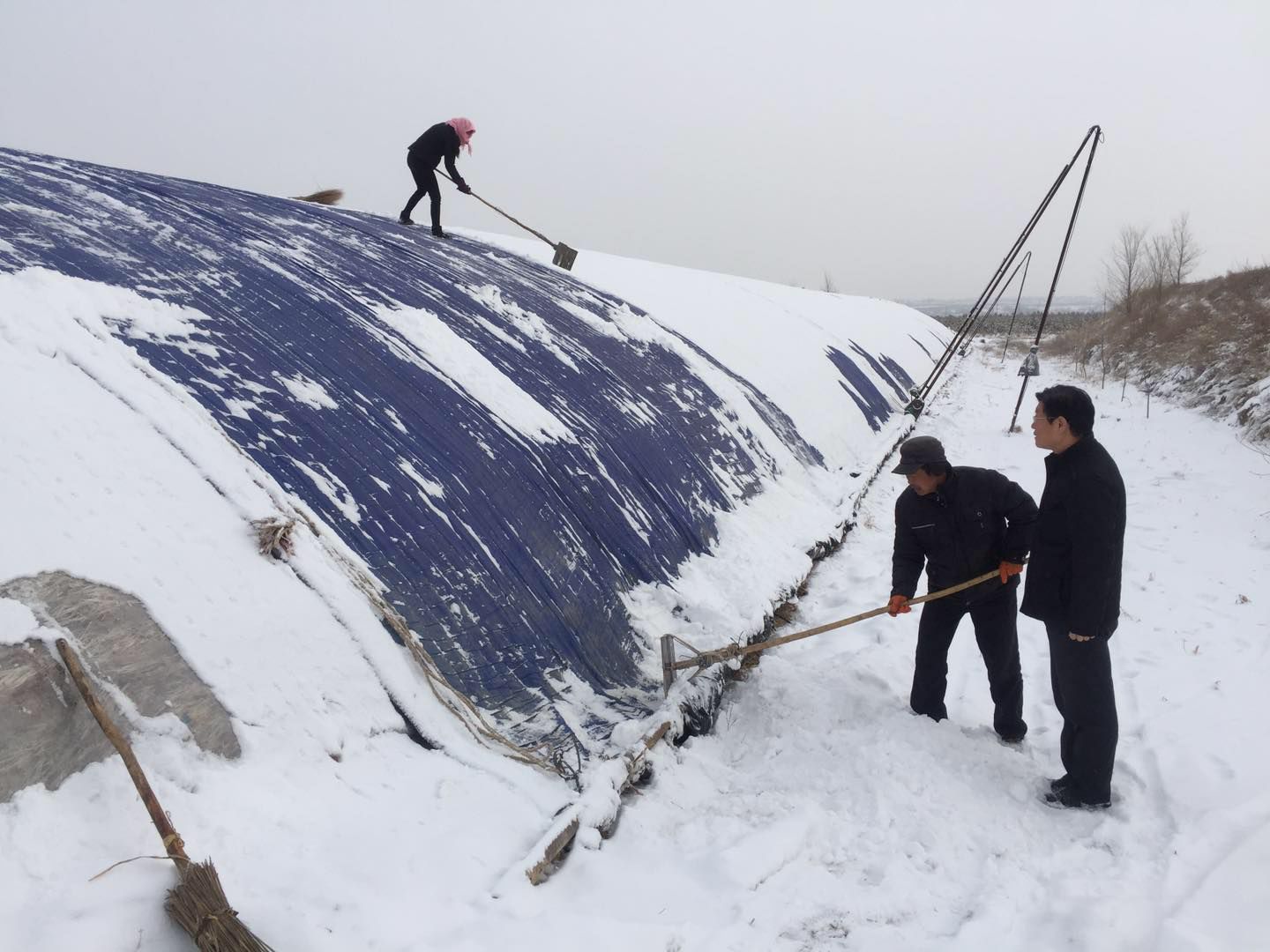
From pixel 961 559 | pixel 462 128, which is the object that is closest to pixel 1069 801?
pixel 961 559

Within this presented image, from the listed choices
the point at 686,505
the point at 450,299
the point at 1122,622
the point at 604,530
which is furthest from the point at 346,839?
the point at 1122,622

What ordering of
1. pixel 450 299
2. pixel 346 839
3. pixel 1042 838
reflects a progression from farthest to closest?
pixel 450 299 → pixel 1042 838 → pixel 346 839

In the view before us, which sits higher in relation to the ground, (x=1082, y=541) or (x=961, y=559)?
(x=1082, y=541)

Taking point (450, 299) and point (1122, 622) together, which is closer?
point (1122, 622)

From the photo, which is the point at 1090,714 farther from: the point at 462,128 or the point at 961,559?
the point at 462,128

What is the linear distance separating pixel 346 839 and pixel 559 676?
113 centimetres

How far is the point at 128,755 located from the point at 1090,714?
292 cm

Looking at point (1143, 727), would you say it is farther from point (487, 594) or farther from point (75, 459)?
point (75, 459)

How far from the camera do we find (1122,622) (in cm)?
449

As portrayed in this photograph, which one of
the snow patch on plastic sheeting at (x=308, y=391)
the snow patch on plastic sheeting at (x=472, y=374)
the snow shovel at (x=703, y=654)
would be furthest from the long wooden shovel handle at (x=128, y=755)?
the snow patch on plastic sheeting at (x=472, y=374)

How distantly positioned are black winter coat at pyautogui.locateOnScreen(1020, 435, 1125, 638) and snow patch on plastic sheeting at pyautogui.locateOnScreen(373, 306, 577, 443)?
7.86 ft

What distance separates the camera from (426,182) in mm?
7219

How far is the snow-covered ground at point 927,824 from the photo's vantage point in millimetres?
2201

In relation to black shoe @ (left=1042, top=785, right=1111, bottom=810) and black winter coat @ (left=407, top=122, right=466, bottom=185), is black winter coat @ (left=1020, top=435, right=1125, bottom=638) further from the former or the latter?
black winter coat @ (left=407, top=122, right=466, bottom=185)
